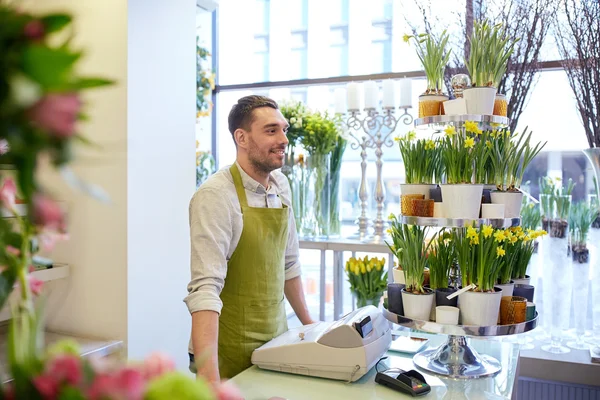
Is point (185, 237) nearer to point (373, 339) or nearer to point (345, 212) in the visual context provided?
point (373, 339)

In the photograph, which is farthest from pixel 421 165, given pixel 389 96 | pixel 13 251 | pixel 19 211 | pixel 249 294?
pixel 389 96

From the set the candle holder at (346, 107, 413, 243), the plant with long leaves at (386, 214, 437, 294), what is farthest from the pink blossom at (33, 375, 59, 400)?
the candle holder at (346, 107, 413, 243)

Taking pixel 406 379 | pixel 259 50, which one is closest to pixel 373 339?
pixel 406 379

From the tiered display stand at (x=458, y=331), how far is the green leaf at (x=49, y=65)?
5.33ft

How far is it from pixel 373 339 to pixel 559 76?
2.58m

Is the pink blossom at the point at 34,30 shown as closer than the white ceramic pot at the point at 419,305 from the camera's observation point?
Yes

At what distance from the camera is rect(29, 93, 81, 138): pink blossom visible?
32 centimetres

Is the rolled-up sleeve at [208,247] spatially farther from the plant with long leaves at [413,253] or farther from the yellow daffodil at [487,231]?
the yellow daffodil at [487,231]

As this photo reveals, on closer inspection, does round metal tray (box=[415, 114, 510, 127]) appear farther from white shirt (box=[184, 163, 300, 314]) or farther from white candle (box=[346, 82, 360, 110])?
white candle (box=[346, 82, 360, 110])

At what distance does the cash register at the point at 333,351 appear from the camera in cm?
177

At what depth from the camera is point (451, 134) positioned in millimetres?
1885

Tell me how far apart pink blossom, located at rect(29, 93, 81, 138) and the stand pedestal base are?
1.75 metres

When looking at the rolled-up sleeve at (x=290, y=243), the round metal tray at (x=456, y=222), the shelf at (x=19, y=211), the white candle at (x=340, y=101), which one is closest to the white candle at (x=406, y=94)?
the white candle at (x=340, y=101)

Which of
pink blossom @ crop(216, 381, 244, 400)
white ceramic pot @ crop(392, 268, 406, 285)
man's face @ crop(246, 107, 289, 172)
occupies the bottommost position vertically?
white ceramic pot @ crop(392, 268, 406, 285)
